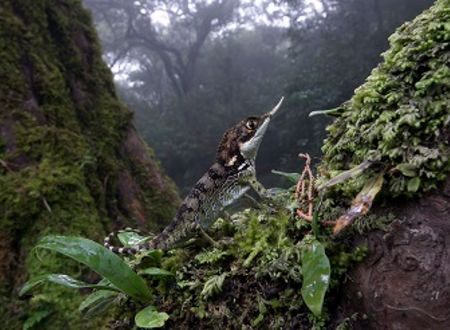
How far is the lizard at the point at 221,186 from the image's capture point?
1971mm

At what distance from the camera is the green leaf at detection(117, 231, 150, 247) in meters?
2.24

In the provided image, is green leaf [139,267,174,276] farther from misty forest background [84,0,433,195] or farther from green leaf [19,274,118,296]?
misty forest background [84,0,433,195]

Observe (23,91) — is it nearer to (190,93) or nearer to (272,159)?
(272,159)

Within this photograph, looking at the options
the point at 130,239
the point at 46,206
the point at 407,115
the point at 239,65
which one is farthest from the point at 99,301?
the point at 239,65

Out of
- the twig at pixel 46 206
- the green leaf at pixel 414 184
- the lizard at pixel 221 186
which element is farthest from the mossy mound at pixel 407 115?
the twig at pixel 46 206

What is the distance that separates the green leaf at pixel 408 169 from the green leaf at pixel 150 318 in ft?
2.97

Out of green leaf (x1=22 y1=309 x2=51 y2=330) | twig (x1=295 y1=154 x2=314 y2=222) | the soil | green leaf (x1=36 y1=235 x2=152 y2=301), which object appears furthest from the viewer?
green leaf (x1=22 y1=309 x2=51 y2=330)

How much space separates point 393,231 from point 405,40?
0.62m

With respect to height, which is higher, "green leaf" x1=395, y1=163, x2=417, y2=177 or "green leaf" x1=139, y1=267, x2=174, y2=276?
"green leaf" x1=395, y1=163, x2=417, y2=177

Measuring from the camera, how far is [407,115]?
4.15 feet

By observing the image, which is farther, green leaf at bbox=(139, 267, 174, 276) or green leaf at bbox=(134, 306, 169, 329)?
green leaf at bbox=(139, 267, 174, 276)

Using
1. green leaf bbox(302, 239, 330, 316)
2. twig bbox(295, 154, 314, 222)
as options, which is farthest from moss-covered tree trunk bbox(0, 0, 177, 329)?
green leaf bbox(302, 239, 330, 316)

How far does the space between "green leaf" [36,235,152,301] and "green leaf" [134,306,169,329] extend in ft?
0.30

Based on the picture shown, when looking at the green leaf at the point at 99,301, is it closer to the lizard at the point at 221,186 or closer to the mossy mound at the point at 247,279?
the mossy mound at the point at 247,279
